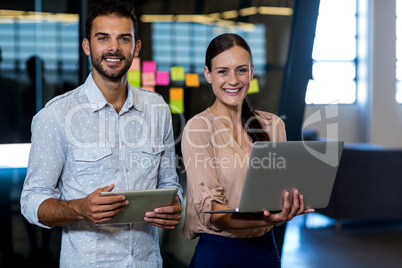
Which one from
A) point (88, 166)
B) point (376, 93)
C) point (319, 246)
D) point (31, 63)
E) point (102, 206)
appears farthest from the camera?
point (376, 93)

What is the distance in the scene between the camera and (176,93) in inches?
153

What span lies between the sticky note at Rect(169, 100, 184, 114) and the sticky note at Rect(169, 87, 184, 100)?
0.03 meters

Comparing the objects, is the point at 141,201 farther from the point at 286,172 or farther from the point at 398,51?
the point at 398,51

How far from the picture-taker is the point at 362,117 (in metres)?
9.34

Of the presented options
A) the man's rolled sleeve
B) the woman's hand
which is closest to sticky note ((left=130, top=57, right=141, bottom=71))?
the man's rolled sleeve

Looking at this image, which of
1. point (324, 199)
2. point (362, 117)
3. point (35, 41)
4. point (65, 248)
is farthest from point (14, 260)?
point (362, 117)

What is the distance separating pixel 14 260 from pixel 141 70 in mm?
1628

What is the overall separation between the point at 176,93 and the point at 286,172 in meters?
2.43

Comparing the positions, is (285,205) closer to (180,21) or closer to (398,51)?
(180,21)

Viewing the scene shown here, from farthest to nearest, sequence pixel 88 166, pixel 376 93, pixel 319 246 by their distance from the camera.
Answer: pixel 376 93
pixel 319 246
pixel 88 166

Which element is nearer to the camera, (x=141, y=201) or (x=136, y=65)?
(x=141, y=201)

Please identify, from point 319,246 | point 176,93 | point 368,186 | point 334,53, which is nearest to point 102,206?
point 176,93

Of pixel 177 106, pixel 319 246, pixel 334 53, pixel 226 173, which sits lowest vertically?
pixel 319 246

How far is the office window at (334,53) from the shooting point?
29.8ft
